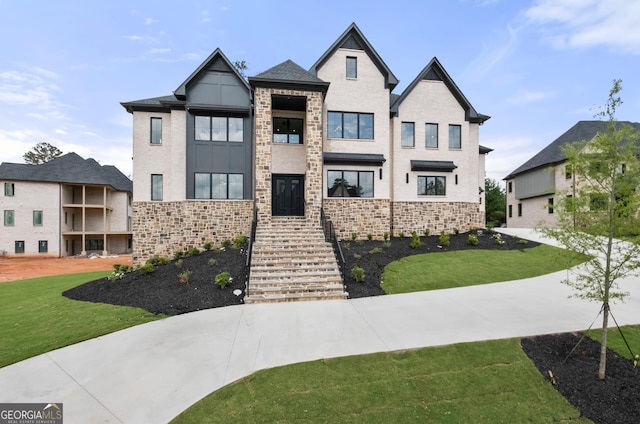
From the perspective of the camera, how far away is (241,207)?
53.2ft

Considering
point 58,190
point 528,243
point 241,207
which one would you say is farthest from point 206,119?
point 58,190

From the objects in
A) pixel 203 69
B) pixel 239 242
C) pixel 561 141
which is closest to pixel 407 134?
pixel 239 242

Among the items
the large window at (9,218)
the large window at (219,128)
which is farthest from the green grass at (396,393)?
the large window at (9,218)

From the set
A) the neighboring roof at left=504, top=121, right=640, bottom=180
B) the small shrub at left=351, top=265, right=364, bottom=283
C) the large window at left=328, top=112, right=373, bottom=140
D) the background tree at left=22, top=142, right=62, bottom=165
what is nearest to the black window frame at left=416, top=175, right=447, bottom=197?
the large window at left=328, top=112, right=373, bottom=140

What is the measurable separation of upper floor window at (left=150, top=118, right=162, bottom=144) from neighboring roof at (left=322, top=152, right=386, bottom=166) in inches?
377

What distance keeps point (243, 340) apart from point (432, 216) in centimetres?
1510

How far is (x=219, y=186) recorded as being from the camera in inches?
638

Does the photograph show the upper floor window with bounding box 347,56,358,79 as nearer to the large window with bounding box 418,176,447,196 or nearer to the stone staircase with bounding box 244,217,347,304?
the large window with bounding box 418,176,447,196

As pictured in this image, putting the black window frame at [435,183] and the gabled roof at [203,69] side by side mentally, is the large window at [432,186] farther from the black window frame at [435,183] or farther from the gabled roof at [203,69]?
the gabled roof at [203,69]

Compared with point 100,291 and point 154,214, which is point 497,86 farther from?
point 100,291

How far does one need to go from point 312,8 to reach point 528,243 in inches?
672

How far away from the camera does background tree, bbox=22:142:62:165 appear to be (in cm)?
4600

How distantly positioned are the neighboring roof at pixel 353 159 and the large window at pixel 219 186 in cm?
508

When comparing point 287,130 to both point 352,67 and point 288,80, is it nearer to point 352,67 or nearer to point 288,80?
point 288,80
